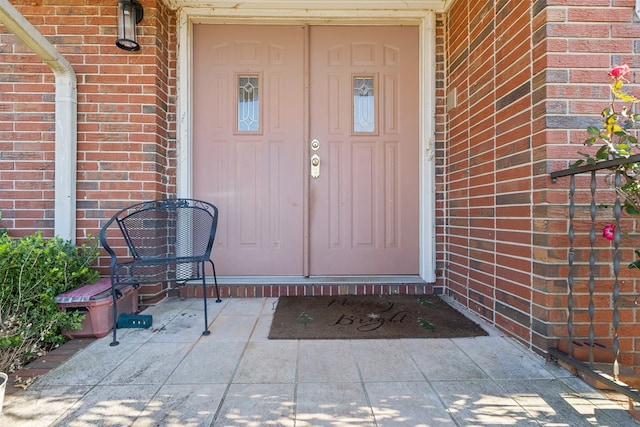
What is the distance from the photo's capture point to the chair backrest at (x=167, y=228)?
226cm

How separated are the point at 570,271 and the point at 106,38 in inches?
124

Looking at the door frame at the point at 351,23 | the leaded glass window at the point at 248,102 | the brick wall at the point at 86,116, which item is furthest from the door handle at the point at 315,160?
the brick wall at the point at 86,116

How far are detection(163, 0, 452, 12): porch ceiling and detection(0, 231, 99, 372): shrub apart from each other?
2.03 meters

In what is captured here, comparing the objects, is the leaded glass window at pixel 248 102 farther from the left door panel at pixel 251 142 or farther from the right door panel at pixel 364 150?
the right door panel at pixel 364 150

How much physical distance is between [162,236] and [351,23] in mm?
2235

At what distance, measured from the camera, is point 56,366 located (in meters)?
1.56

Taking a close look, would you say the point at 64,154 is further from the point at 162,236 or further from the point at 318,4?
the point at 318,4

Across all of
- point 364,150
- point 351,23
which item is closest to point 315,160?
point 364,150

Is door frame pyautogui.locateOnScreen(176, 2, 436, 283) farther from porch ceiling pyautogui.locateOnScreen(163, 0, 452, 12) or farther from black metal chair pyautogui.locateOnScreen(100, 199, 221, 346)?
black metal chair pyautogui.locateOnScreen(100, 199, 221, 346)

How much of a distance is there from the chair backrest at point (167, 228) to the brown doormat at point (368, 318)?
0.71m

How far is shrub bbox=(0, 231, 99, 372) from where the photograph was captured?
5.53 ft

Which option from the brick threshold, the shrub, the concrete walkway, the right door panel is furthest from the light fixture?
the concrete walkway

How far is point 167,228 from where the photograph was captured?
261 cm

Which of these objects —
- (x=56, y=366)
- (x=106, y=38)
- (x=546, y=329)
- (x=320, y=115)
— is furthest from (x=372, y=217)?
(x=106, y=38)
